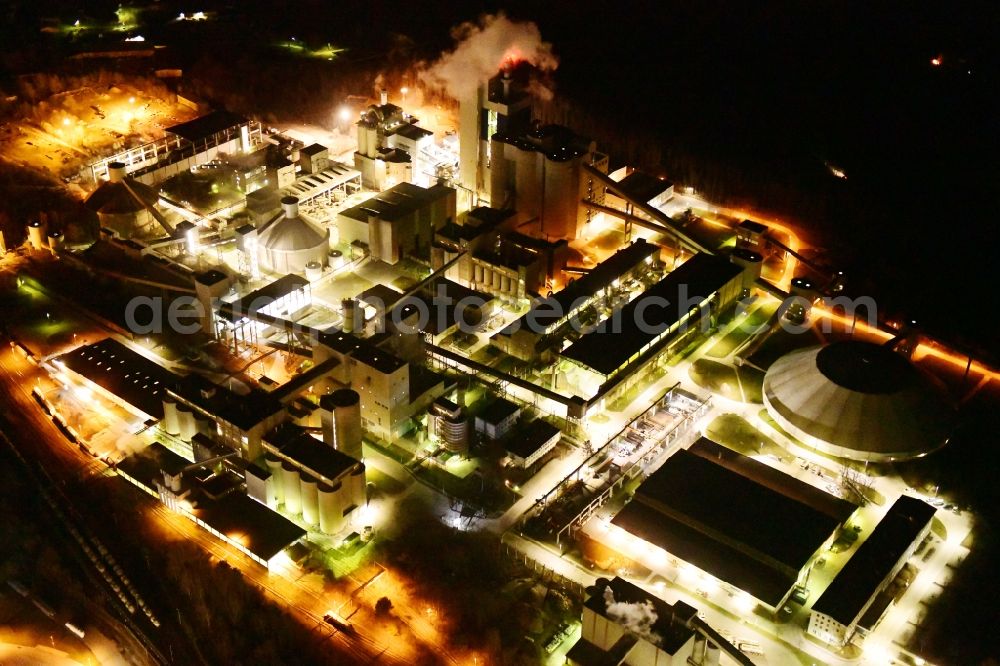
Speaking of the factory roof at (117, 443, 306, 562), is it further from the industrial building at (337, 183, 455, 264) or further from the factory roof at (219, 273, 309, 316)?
the industrial building at (337, 183, 455, 264)

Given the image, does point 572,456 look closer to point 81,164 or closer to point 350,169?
point 350,169

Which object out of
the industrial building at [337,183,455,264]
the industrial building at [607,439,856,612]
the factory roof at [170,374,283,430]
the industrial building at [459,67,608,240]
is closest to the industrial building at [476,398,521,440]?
the industrial building at [607,439,856,612]

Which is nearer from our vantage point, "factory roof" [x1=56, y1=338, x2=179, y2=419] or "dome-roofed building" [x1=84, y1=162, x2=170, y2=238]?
"factory roof" [x1=56, y1=338, x2=179, y2=419]

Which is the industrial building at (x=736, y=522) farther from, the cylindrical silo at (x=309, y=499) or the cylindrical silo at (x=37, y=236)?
the cylindrical silo at (x=37, y=236)

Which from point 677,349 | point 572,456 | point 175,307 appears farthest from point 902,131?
point 175,307

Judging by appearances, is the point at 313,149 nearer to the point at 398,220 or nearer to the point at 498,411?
the point at 398,220

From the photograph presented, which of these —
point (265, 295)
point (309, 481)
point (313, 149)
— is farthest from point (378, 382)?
point (313, 149)
